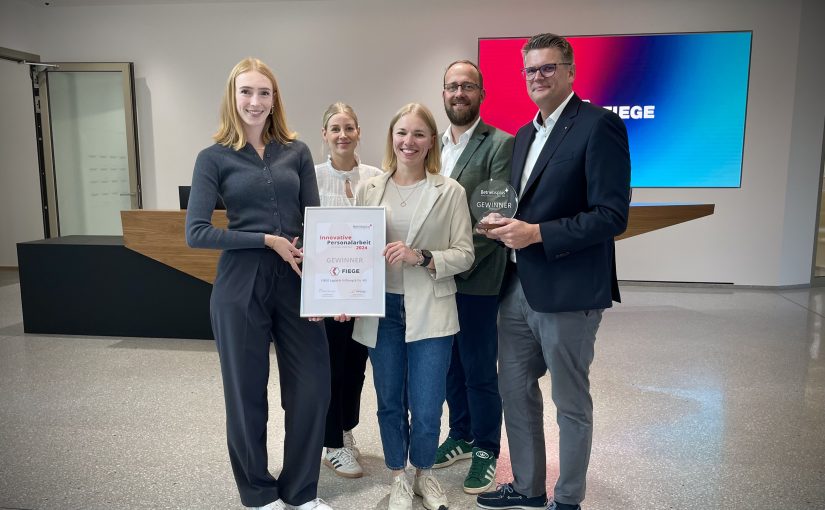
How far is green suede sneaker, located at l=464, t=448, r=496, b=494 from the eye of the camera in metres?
2.43

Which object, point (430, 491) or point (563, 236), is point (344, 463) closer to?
point (430, 491)

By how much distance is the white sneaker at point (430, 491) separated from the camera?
89.0 inches

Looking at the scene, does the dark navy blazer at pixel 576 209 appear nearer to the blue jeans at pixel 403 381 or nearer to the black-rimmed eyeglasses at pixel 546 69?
the black-rimmed eyeglasses at pixel 546 69

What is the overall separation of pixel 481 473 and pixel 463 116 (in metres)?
1.54

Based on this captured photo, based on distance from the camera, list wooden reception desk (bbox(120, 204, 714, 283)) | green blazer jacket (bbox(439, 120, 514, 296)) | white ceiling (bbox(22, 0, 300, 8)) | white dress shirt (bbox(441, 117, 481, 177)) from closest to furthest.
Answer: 1. green blazer jacket (bbox(439, 120, 514, 296))
2. white dress shirt (bbox(441, 117, 481, 177))
3. wooden reception desk (bbox(120, 204, 714, 283))
4. white ceiling (bbox(22, 0, 300, 8))

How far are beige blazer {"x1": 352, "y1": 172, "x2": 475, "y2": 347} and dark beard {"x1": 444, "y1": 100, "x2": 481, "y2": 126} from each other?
429 millimetres

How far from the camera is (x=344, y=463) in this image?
257cm

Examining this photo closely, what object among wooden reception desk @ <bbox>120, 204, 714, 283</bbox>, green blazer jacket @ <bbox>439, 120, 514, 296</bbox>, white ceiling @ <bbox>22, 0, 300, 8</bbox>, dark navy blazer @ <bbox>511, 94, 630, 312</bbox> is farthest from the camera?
white ceiling @ <bbox>22, 0, 300, 8</bbox>

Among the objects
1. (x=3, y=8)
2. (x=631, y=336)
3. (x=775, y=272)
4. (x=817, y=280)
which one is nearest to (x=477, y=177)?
(x=631, y=336)

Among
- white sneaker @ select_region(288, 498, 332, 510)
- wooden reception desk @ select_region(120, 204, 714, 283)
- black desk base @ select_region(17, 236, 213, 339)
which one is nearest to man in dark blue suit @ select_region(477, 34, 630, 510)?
white sneaker @ select_region(288, 498, 332, 510)

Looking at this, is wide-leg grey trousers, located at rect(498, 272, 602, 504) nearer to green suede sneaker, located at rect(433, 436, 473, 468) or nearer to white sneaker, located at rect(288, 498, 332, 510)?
green suede sneaker, located at rect(433, 436, 473, 468)

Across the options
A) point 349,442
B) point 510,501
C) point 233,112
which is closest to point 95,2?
point 233,112

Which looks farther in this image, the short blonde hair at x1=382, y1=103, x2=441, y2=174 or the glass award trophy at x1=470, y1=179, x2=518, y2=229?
the short blonde hair at x1=382, y1=103, x2=441, y2=174

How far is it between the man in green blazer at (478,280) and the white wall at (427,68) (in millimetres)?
4315
